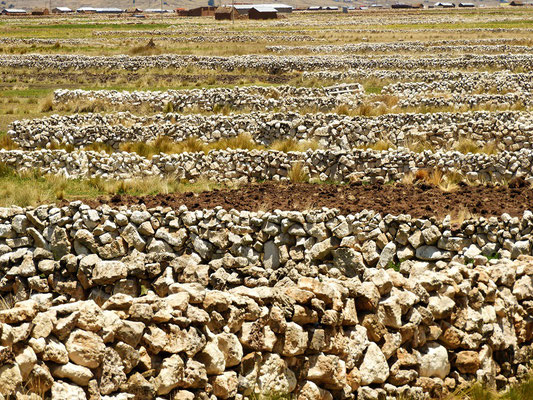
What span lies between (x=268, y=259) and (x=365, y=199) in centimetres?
343

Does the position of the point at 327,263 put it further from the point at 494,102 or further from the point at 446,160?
the point at 494,102

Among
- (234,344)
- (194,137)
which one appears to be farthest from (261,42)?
(234,344)

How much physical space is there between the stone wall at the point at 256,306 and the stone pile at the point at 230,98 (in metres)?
17.1

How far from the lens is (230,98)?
95.9ft

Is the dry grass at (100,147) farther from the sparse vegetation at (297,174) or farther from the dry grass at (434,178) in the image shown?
the dry grass at (434,178)

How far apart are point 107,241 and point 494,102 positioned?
817 inches

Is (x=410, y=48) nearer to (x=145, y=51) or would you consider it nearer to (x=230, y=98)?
(x=145, y=51)

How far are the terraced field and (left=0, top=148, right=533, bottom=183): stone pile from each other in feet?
0.18

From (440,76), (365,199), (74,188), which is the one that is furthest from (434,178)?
(440,76)

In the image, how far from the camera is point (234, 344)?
6516 mm

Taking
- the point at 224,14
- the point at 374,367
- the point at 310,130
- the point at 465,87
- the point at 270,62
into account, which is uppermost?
the point at 224,14

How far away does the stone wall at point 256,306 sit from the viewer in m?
5.82

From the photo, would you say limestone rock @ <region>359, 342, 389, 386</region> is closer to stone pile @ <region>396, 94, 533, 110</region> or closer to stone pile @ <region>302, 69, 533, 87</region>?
stone pile @ <region>396, 94, 533, 110</region>

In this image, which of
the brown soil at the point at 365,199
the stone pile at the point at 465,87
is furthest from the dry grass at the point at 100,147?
the stone pile at the point at 465,87
